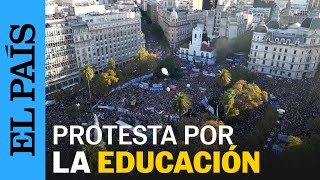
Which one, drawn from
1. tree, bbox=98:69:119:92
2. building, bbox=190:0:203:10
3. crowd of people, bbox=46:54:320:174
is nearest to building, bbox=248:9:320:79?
crowd of people, bbox=46:54:320:174

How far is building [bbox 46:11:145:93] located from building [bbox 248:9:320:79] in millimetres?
33211

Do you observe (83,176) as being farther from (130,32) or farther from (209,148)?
(130,32)

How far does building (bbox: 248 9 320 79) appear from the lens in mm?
71812

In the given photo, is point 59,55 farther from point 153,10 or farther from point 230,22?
point 153,10

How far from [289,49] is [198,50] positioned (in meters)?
23.6

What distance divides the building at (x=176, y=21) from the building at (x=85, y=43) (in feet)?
50.2

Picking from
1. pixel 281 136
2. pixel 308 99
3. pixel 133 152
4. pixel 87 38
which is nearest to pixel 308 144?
pixel 281 136

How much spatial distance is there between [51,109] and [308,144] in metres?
41.8

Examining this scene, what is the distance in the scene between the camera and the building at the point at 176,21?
97938 millimetres

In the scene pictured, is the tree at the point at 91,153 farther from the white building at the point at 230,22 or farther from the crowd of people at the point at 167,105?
the white building at the point at 230,22

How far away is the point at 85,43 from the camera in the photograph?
2891 inches

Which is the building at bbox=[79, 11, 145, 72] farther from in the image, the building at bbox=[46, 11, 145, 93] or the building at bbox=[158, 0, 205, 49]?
the building at bbox=[158, 0, 205, 49]

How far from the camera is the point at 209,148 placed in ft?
131

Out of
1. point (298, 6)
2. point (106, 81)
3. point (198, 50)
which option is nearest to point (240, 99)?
point (106, 81)
